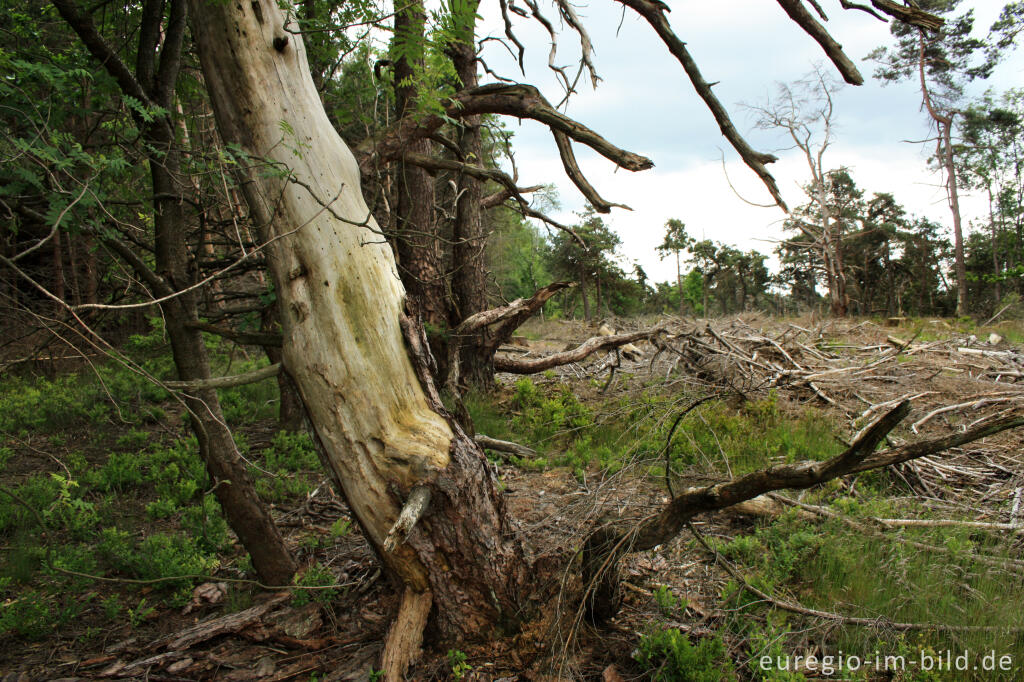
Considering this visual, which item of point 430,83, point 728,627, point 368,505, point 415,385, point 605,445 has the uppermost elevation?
point 430,83

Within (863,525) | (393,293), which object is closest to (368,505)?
(393,293)

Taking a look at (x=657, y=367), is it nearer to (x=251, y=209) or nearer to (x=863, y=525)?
(x=863, y=525)

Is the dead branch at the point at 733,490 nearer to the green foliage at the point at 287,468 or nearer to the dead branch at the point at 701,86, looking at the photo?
the dead branch at the point at 701,86

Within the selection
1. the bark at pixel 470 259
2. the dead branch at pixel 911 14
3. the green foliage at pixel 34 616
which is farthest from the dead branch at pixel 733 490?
the bark at pixel 470 259

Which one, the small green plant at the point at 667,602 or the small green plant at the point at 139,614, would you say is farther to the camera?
the small green plant at the point at 139,614

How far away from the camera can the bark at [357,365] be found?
2641 mm

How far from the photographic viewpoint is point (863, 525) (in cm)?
362

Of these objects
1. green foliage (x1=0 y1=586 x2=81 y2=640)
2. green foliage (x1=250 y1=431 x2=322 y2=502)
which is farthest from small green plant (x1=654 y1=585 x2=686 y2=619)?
green foliage (x1=0 y1=586 x2=81 y2=640)

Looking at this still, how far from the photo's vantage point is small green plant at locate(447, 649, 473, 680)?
253 centimetres

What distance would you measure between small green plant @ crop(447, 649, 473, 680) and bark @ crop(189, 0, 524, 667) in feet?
0.40

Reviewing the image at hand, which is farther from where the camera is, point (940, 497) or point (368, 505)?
point (940, 497)

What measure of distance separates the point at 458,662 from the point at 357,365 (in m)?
1.50

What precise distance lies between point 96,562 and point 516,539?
3105 mm

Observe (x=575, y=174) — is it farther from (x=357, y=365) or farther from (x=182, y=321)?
(x=182, y=321)
